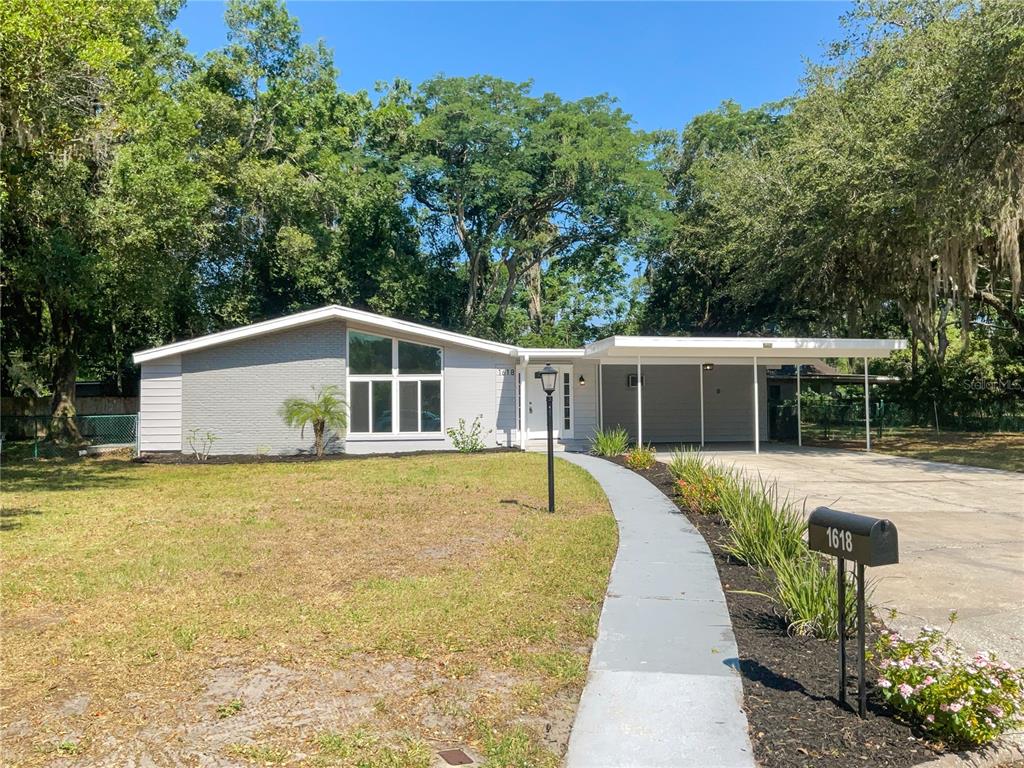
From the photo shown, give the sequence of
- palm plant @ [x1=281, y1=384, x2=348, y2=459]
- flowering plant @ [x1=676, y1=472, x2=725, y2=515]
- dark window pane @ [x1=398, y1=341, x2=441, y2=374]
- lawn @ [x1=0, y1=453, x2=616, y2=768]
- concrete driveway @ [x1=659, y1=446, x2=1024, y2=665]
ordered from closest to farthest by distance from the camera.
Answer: lawn @ [x1=0, y1=453, x2=616, y2=768] → concrete driveway @ [x1=659, y1=446, x2=1024, y2=665] → flowering plant @ [x1=676, y1=472, x2=725, y2=515] → palm plant @ [x1=281, y1=384, x2=348, y2=459] → dark window pane @ [x1=398, y1=341, x2=441, y2=374]

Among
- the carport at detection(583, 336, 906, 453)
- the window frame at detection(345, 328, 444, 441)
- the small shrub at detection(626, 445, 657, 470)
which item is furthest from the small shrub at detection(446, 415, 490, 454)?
the small shrub at detection(626, 445, 657, 470)

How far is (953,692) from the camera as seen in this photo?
10.3 ft

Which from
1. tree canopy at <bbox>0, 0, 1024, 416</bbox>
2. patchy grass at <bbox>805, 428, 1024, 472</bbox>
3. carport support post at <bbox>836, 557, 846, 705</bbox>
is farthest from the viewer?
patchy grass at <bbox>805, 428, 1024, 472</bbox>

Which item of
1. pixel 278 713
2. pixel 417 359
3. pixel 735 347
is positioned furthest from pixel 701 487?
pixel 417 359

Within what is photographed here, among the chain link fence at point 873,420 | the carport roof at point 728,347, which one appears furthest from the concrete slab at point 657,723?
the chain link fence at point 873,420

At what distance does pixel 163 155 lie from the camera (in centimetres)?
1744

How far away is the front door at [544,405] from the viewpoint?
1988 centimetres

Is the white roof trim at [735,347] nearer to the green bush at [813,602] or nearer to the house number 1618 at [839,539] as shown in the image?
the green bush at [813,602]

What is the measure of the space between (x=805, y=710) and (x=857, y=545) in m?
0.90

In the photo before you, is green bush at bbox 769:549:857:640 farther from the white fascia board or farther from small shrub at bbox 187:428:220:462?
small shrub at bbox 187:428:220:462

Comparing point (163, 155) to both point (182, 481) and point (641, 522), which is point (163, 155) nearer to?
point (182, 481)

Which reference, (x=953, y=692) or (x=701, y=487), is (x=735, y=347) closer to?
(x=701, y=487)

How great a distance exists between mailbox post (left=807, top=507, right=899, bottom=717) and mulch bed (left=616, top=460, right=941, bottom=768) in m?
0.14

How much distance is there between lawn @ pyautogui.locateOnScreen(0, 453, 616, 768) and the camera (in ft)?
10.9
